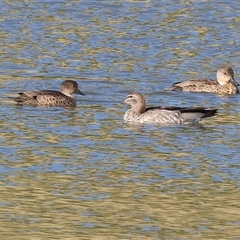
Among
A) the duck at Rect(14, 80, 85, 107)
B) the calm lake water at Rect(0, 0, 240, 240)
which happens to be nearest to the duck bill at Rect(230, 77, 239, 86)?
the calm lake water at Rect(0, 0, 240, 240)

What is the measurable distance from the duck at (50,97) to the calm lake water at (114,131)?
0.63 ft

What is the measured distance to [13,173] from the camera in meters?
15.9

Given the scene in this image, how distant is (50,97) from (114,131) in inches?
112

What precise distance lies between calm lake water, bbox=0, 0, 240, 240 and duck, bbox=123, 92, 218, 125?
239 millimetres

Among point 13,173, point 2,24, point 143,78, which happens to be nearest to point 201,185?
point 13,173

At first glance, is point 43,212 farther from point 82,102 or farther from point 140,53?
point 140,53

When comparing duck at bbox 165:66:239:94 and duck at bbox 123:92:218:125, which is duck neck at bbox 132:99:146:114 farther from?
duck at bbox 165:66:239:94

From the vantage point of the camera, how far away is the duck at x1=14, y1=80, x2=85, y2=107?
21.7 metres

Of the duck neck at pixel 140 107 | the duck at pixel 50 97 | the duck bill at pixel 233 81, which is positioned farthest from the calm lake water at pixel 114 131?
the duck bill at pixel 233 81

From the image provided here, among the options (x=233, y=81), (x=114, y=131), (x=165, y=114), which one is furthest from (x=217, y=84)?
(x=114, y=131)

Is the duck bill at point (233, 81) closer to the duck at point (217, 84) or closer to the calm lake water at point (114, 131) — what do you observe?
the duck at point (217, 84)

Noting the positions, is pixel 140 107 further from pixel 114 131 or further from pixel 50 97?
pixel 50 97

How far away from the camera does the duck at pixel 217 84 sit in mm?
23480

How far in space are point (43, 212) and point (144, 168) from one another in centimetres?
267
